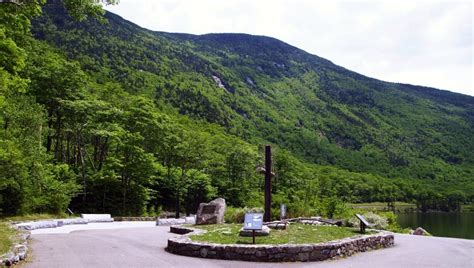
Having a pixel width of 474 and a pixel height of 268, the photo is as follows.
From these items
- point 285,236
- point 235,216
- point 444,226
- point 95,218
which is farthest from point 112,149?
point 444,226

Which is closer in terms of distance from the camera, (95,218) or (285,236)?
(285,236)

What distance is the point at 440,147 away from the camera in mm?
195875

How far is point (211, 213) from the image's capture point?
A: 22750 millimetres

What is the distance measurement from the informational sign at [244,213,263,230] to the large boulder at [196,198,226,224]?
26.3ft

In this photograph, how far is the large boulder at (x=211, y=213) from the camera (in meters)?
22.5

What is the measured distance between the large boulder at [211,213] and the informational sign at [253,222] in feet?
26.3

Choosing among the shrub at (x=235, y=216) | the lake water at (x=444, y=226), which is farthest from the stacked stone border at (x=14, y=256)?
the lake water at (x=444, y=226)

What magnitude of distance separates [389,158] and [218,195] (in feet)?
496

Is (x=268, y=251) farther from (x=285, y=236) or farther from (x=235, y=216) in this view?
→ (x=235, y=216)

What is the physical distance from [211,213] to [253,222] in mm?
8811

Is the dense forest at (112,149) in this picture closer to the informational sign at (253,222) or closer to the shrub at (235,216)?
the shrub at (235,216)

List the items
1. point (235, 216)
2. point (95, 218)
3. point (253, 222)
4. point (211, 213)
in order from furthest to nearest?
point (95, 218) < point (235, 216) < point (211, 213) < point (253, 222)

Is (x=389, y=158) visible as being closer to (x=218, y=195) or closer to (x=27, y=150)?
(x=218, y=195)

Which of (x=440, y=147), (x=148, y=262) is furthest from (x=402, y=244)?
(x=440, y=147)
